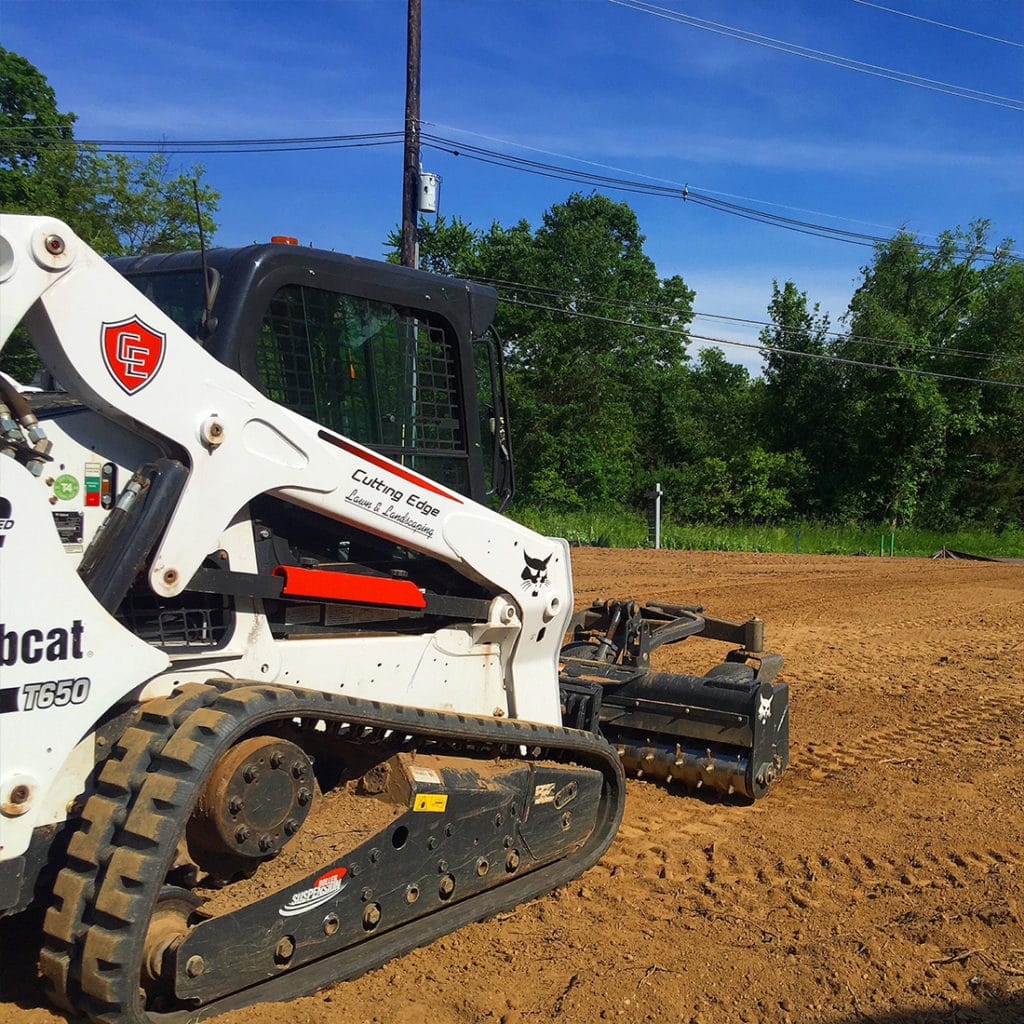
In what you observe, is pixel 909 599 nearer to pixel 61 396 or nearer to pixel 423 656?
pixel 423 656

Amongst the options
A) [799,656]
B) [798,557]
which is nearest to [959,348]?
[798,557]

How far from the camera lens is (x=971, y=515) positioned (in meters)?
36.3

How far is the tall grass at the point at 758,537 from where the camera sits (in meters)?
24.6

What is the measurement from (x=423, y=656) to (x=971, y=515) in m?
36.0

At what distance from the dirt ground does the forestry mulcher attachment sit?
21cm

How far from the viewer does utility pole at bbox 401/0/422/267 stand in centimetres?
1747

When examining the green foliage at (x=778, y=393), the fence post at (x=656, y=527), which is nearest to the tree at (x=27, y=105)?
the green foliage at (x=778, y=393)

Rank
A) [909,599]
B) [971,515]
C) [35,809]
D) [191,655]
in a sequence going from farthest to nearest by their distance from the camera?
1. [971,515]
2. [909,599]
3. [191,655]
4. [35,809]

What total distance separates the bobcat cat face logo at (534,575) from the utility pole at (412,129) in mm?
Answer: 13537

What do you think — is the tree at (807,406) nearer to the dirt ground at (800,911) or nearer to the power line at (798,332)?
the power line at (798,332)

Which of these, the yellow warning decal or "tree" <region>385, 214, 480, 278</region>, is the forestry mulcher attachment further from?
"tree" <region>385, 214, 480, 278</region>

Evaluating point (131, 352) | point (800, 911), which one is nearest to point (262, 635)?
point (131, 352)

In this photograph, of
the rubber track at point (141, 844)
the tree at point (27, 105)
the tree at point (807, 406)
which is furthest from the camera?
the tree at point (807, 406)

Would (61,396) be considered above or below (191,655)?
above
